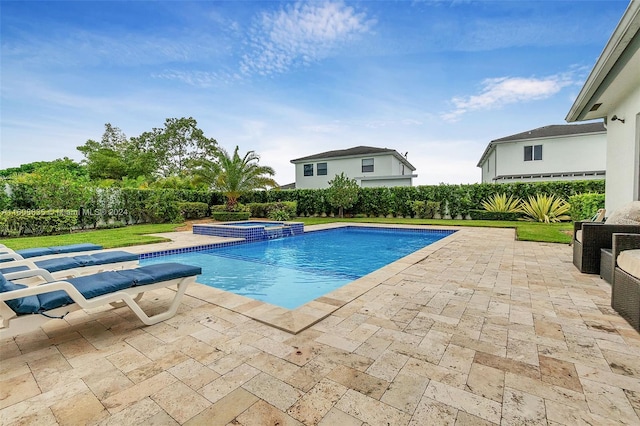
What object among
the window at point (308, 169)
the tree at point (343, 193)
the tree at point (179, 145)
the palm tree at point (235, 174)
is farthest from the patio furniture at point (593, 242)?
the tree at point (179, 145)

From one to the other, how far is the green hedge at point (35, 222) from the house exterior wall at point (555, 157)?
27202 mm

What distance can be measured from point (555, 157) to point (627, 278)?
78.6ft

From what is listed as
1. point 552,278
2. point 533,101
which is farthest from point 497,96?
point 552,278

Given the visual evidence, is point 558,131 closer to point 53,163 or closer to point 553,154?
point 553,154

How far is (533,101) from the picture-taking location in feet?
53.8

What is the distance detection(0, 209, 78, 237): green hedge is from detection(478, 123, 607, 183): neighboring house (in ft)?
89.1

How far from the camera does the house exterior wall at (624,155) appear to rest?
6.13 m

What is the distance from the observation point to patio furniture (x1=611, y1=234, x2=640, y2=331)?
9.64 ft

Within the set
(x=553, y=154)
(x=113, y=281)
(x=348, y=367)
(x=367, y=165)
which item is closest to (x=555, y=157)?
(x=553, y=154)

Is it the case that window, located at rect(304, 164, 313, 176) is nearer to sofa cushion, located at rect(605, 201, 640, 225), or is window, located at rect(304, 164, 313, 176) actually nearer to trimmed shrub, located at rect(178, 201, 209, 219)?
trimmed shrub, located at rect(178, 201, 209, 219)

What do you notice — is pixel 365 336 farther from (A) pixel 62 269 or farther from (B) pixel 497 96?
(B) pixel 497 96

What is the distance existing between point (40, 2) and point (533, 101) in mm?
21416

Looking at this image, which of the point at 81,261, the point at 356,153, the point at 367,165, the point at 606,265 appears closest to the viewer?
the point at 81,261

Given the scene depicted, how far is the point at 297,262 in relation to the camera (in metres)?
8.14
